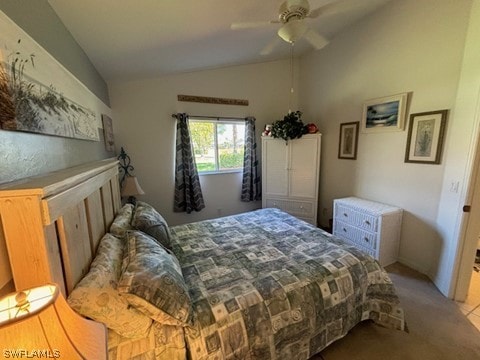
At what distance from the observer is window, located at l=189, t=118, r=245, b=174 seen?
3.63 m

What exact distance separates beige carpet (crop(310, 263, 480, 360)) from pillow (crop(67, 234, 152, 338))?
1.25 m

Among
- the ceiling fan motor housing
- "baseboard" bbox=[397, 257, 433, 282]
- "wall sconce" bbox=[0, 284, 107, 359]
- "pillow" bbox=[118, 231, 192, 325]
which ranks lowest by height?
"baseboard" bbox=[397, 257, 433, 282]

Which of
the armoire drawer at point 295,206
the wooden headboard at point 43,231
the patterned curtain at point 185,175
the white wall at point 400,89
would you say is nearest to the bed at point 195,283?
the wooden headboard at point 43,231

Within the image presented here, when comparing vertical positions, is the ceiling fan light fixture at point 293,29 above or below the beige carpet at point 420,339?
above

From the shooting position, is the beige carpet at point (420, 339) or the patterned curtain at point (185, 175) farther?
the patterned curtain at point (185, 175)

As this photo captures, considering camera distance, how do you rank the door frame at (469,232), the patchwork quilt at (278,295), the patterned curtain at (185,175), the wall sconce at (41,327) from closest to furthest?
the wall sconce at (41,327), the patchwork quilt at (278,295), the door frame at (469,232), the patterned curtain at (185,175)

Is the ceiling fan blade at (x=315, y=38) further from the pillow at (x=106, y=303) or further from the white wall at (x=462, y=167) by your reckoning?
the pillow at (x=106, y=303)

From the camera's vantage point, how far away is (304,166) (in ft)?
11.5

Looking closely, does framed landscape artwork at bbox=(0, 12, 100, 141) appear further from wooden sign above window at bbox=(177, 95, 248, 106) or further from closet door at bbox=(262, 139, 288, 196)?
closet door at bbox=(262, 139, 288, 196)

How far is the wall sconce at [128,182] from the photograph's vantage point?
2.80 meters

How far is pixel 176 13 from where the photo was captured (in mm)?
1725

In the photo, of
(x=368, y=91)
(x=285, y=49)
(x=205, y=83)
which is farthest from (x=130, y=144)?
(x=368, y=91)

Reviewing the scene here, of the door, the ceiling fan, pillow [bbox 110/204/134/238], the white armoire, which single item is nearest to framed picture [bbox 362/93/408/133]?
the white armoire

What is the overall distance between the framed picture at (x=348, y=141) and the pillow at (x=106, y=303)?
3.18m
